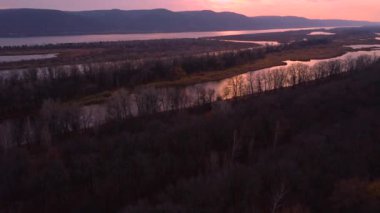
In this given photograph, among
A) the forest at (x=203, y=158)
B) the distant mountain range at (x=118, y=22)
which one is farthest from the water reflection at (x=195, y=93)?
the distant mountain range at (x=118, y=22)

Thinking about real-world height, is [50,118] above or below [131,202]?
above

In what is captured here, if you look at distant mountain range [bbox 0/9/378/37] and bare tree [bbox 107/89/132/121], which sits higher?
distant mountain range [bbox 0/9/378/37]

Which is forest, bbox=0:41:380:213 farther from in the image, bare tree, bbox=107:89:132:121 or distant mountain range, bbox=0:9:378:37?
distant mountain range, bbox=0:9:378:37

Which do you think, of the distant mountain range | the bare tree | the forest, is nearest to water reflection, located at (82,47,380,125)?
the bare tree

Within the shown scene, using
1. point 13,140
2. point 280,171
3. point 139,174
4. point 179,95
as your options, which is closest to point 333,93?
point 179,95

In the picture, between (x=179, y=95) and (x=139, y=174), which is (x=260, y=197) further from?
(x=179, y=95)

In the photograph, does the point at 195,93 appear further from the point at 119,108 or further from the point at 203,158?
the point at 203,158

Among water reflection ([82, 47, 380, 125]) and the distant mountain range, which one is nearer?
water reflection ([82, 47, 380, 125])

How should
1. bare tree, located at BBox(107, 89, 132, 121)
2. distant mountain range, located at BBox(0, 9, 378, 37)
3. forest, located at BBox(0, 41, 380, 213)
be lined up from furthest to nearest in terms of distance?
distant mountain range, located at BBox(0, 9, 378, 37), bare tree, located at BBox(107, 89, 132, 121), forest, located at BBox(0, 41, 380, 213)
